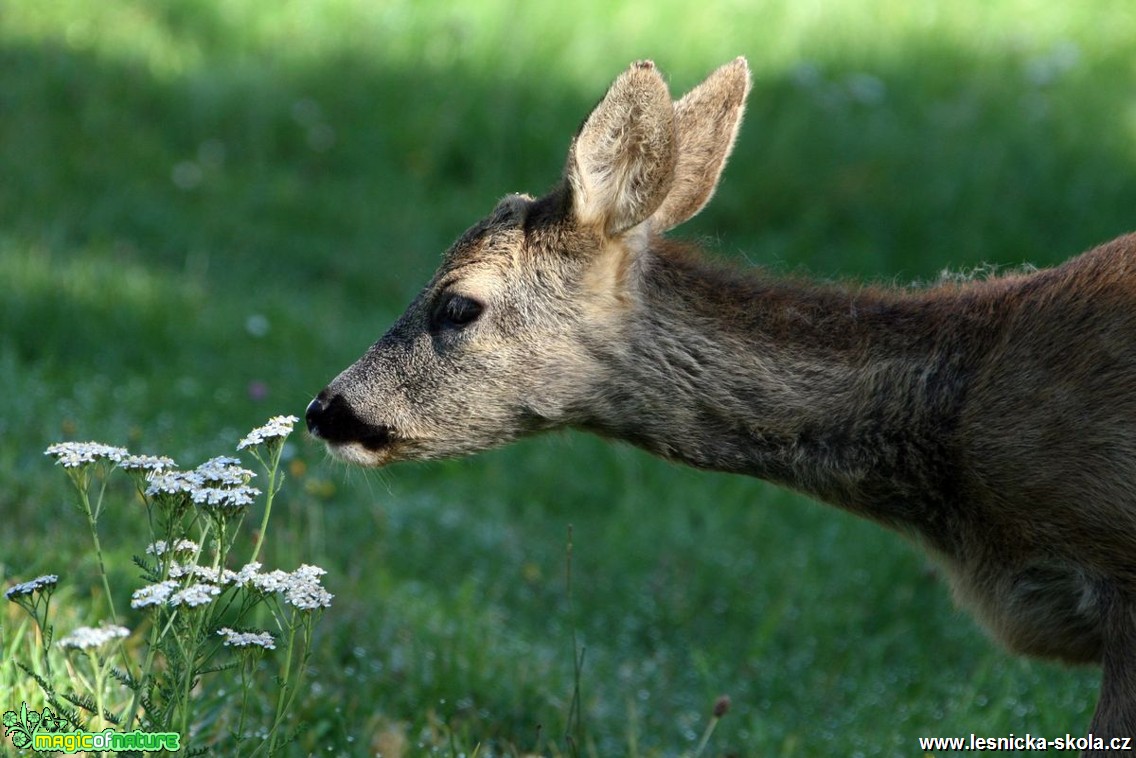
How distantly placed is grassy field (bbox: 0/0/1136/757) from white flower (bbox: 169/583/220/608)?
46.0 inches

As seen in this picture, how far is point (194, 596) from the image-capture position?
278 centimetres

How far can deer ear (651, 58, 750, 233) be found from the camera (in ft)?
15.1

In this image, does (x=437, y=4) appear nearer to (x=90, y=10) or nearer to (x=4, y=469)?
(x=90, y=10)

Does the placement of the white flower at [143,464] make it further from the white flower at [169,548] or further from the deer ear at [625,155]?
the deer ear at [625,155]

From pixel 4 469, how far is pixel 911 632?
138 inches

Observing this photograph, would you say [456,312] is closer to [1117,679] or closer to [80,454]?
[80,454]

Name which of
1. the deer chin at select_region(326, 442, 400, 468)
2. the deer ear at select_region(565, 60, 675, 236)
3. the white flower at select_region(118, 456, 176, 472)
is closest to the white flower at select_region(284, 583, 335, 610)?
the white flower at select_region(118, 456, 176, 472)

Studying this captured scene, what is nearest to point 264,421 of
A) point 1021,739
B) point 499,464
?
point 499,464

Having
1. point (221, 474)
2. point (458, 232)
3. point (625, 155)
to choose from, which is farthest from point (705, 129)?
point (458, 232)

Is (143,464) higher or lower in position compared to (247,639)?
higher

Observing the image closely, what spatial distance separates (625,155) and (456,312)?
26.3 inches

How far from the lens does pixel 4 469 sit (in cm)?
550

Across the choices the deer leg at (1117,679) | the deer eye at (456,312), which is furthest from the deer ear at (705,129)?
the deer leg at (1117,679)

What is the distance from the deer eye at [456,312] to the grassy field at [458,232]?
0.47 meters
